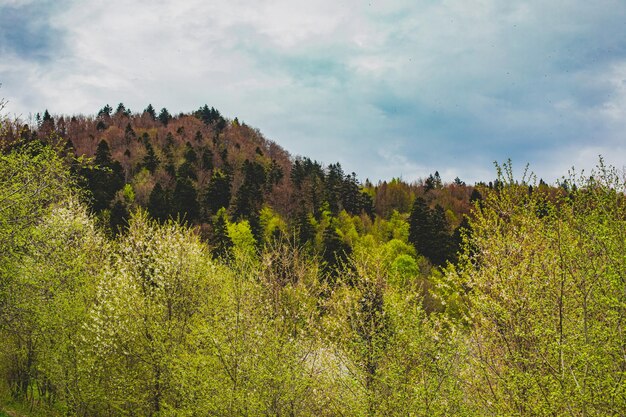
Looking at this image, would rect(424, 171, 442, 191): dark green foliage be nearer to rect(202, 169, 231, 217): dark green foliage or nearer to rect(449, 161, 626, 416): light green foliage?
rect(202, 169, 231, 217): dark green foliage

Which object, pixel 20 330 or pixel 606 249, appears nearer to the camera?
pixel 606 249

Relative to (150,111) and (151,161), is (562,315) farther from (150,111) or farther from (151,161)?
(150,111)

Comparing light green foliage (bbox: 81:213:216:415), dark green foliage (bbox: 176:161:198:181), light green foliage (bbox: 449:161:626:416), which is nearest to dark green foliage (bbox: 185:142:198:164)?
dark green foliage (bbox: 176:161:198:181)

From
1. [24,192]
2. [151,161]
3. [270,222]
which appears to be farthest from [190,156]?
[24,192]

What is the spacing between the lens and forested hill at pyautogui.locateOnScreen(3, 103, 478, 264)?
2899 inches

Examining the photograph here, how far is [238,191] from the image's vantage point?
88.1 meters

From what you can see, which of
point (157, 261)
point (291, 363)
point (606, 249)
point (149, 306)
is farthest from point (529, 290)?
point (157, 261)

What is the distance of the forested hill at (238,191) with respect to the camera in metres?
73.6

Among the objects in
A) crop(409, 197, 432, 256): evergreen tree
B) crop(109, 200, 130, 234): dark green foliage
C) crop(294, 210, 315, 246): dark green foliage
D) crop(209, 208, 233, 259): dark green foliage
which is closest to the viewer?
crop(209, 208, 233, 259): dark green foliage

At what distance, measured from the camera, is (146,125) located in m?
148

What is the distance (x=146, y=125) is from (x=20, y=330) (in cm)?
13983

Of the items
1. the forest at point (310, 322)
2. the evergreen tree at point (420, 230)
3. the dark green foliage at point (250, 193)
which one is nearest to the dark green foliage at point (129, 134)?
the dark green foliage at point (250, 193)

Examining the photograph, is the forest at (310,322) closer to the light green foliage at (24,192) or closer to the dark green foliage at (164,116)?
the light green foliage at (24,192)

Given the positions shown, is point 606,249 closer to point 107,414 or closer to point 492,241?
point 492,241
